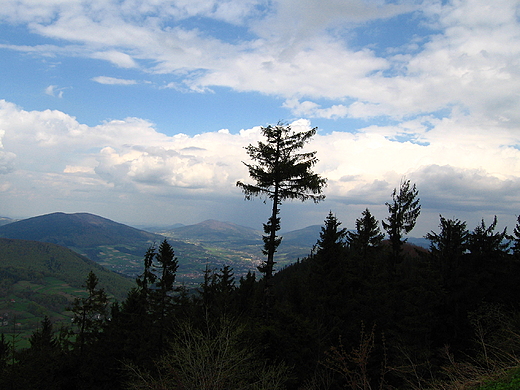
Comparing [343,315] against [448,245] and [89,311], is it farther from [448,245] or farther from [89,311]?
[89,311]

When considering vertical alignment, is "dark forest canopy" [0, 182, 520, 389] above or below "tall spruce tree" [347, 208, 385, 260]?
below

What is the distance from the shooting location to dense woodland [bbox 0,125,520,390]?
18141 mm

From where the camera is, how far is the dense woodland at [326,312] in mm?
18141

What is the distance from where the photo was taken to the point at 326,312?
2183 centimetres

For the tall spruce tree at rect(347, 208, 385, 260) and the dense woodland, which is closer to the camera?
the dense woodland

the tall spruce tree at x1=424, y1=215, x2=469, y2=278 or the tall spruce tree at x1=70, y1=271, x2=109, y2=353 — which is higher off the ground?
the tall spruce tree at x1=424, y1=215, x2=469, y2=278

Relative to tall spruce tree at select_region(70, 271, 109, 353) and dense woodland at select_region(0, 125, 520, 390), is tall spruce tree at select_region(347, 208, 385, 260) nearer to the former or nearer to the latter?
dense woodland at select_region(0, 125, 520, 390)

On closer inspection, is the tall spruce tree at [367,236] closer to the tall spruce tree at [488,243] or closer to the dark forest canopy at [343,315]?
the dark forest canopy at [343,315]

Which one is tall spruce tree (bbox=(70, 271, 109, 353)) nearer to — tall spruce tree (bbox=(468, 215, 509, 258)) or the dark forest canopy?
the dark forest canopy

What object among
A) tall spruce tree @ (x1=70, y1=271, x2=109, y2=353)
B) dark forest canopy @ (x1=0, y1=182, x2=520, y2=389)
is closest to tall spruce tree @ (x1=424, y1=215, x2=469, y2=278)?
dark forest canopy @ (x1=0, y1=182, x2=520, y2=389)

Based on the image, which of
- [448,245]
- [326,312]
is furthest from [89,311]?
[448,245]

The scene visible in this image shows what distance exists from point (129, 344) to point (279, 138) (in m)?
26.5

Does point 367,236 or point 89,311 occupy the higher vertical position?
point 367,236

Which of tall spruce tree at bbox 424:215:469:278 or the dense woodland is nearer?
the dense woodland
